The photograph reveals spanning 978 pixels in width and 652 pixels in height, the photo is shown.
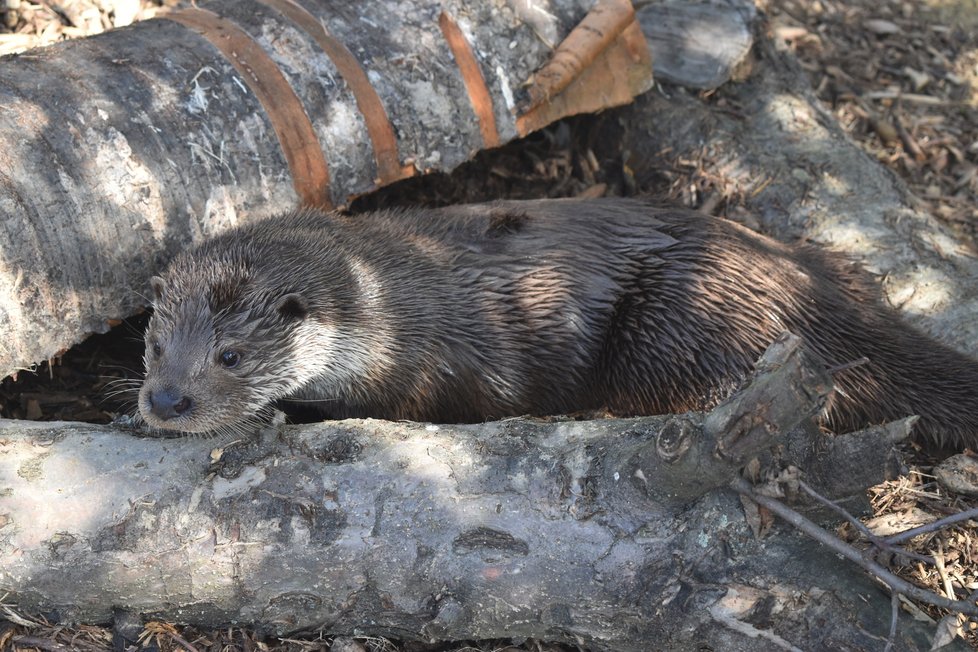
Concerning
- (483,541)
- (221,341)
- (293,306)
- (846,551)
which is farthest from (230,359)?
(846,551)

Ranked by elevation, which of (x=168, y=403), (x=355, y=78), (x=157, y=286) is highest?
(x=355, y=78)

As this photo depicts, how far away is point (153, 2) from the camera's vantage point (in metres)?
4.46

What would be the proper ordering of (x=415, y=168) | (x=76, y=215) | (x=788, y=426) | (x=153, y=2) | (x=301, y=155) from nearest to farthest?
(x=788, y=426) → (x=76, y=215) → (x=301, y=155) → (x=415, y=168) → (x=153, y=2)

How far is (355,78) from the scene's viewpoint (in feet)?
12.4

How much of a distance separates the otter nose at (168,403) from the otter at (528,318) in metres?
0.15

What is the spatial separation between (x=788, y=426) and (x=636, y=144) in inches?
113

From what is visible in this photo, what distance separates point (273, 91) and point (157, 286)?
98 centimetres

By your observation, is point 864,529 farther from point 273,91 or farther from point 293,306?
point 273,91

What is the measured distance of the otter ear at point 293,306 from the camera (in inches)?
120

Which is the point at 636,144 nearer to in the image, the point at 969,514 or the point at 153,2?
the point at 153,2

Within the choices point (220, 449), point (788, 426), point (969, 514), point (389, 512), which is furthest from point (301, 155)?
point (969, 514)

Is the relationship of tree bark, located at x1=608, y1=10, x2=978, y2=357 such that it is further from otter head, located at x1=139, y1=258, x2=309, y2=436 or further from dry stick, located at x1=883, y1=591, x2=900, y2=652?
otter head, located at x1=139, y1=258, x2=309, y2=436

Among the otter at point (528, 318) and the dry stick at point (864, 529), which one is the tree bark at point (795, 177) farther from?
the dry stick at point (864, 529)

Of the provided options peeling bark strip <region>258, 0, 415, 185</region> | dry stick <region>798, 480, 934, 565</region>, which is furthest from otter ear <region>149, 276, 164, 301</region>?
dry stick <region>798, 480, 934, 565</region>
